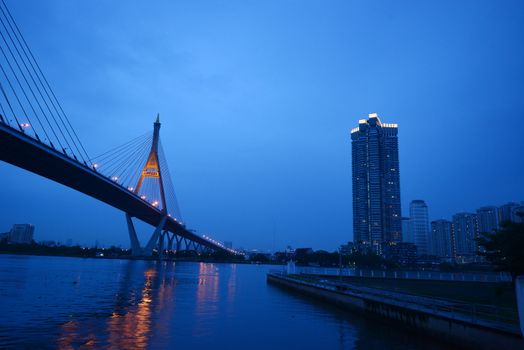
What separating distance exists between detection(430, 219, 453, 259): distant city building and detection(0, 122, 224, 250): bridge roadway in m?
124

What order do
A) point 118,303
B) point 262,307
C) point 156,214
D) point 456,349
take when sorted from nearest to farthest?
1. point 456,349
2. point 118,303
3. point 262,307
4. point 156,214

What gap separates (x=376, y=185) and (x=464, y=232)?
119 ft

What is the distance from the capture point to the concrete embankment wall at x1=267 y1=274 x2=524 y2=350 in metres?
11.8

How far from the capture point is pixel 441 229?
154125 millimetres

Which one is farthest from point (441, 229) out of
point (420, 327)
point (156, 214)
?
point (420, 327)

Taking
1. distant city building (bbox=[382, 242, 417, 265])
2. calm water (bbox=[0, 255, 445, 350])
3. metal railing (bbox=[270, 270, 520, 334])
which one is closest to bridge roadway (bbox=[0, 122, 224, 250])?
calm water (bbox=[0, 255, 445, 350])

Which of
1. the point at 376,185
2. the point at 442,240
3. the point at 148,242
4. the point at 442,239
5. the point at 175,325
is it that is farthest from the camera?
the point at 442,239

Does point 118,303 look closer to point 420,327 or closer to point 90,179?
point 420,327

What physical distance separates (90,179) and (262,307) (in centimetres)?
3163

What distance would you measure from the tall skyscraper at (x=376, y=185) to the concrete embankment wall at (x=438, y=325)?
116 meters

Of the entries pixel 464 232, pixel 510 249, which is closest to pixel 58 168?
pixel 510 249

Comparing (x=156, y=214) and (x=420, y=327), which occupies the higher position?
(x=156, y=214)

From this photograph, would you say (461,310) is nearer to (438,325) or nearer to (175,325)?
(438,325)

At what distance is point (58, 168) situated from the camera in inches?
1644
